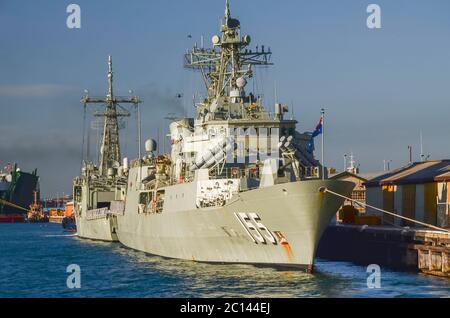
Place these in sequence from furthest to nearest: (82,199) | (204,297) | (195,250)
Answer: (82,199)
(195,250)
(204,297)

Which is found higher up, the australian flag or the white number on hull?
the australian flag

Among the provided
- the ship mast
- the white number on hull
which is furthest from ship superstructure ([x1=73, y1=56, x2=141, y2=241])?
the white number on hull

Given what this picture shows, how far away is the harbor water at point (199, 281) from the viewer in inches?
1248

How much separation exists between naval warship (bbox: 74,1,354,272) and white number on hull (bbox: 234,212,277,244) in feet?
0.17

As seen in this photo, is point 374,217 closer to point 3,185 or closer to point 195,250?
point 195,250

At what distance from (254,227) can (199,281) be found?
138 inches

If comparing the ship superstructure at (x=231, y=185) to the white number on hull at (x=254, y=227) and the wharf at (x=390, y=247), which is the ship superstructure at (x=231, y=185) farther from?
the wharf at (x=390, y=247)

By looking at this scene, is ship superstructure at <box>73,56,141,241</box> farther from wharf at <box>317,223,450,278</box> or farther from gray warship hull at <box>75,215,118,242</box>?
wharf at <box>317,223,450,278</box>

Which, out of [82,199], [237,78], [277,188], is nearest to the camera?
[277,188]

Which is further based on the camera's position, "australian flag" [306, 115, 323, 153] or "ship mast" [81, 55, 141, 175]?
"ship mast" [81, 55, 141, 175]

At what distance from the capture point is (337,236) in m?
51.4

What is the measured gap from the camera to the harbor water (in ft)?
104
